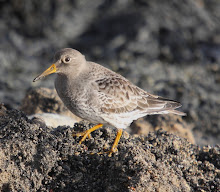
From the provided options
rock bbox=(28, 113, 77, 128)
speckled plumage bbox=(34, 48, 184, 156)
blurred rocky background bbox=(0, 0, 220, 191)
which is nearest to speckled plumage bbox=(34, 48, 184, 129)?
speckled plumage bbox=(34, 48, 184, 156)

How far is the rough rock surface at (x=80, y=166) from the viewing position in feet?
17.2

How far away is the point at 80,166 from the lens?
5629 millimetres

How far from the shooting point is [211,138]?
36.3 feet

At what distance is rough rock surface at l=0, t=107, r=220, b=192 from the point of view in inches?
206

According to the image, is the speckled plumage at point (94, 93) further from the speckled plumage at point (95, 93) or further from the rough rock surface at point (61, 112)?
the rough rock surface at point (61, 112)

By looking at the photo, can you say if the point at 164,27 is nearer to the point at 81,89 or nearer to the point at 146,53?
the point at 146,53

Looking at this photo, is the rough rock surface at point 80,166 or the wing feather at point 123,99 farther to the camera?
the wing feather at point 123,99

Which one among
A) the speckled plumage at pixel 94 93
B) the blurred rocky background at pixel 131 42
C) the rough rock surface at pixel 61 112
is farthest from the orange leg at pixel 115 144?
the blurred rocky background at pixel 131 42

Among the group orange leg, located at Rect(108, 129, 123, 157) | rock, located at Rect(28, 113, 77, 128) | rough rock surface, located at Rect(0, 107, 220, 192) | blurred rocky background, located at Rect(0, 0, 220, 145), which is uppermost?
rough rock surface, located at Rect(0, 107, 220, 192)

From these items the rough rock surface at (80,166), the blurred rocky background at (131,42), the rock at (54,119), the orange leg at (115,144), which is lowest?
the blurred rocky background at (131,42)

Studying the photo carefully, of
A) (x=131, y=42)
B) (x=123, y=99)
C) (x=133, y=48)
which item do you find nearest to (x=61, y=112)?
(x=123, y=99)

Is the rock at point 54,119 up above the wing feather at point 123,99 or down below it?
below

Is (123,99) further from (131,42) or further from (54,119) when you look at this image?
(131,42)

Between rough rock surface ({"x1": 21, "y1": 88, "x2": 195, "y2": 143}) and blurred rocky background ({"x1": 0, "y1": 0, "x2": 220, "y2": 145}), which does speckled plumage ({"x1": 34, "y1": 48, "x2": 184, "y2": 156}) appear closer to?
rough rock surface ({"x1": 21, "y1": 88, "x2": 195, "y2": 143})
